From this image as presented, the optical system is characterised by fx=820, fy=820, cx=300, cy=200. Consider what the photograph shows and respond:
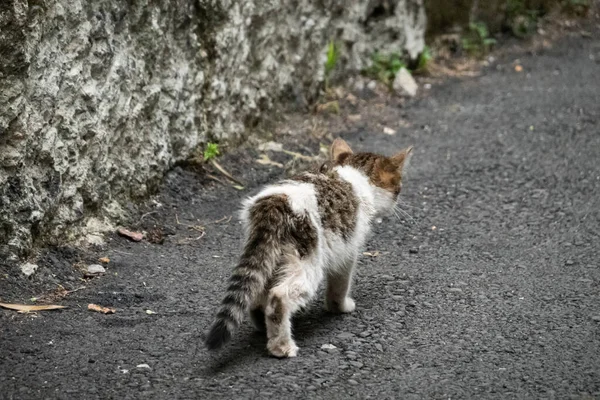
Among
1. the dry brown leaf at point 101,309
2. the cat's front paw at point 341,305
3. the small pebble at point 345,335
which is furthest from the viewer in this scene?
the cat's front paw at point 341,305

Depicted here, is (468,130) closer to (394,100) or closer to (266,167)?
(394,100)

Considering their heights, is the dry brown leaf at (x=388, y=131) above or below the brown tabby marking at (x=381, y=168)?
below

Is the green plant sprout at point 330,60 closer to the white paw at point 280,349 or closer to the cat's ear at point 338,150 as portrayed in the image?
the cat's ear at point 338,150

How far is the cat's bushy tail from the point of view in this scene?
13.2ft

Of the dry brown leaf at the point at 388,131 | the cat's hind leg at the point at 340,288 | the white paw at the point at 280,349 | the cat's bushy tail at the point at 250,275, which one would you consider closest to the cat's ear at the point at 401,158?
the cat's hind leg at the point at 340,288

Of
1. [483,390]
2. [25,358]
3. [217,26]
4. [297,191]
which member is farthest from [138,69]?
[483,390]

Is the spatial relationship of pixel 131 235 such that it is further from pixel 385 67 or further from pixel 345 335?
pixel 385 67

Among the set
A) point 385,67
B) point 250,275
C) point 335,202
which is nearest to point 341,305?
point 335,202

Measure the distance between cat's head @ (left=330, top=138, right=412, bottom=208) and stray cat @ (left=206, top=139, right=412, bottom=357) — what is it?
0.17 feet

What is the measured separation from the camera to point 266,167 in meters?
7.45

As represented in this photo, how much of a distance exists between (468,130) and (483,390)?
16.7 ft

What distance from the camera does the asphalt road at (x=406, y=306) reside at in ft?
13.5

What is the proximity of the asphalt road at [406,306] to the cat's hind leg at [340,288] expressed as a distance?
0.09 metres

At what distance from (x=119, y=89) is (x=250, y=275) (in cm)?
236
